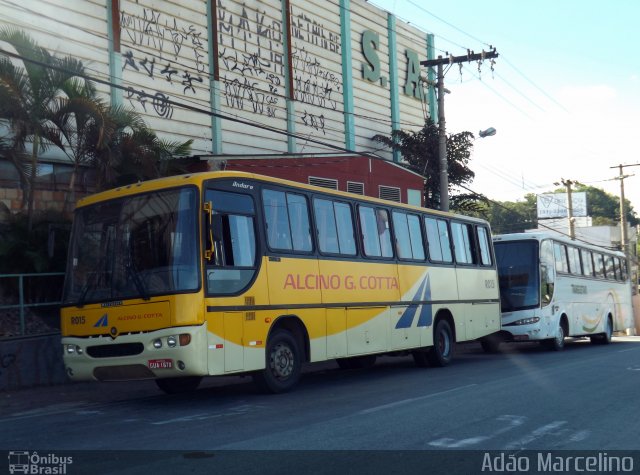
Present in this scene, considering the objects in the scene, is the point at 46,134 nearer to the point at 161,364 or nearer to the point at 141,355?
the point at 141,355

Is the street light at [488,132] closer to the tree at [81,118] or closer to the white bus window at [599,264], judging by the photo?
the white bus window at [599,264]

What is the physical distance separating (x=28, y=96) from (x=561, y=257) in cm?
1575

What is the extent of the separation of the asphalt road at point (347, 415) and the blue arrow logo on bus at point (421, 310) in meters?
1.08

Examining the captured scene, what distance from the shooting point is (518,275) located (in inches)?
842

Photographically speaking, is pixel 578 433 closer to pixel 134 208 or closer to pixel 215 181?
pixel 215 181

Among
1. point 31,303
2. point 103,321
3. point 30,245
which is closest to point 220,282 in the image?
point 103,321

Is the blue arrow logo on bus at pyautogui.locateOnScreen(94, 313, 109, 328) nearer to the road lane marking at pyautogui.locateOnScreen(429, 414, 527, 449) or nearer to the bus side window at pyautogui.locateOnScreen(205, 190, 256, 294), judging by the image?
the bus side window at pyautogui.locateOnScreen(205, 190, 256, 294)

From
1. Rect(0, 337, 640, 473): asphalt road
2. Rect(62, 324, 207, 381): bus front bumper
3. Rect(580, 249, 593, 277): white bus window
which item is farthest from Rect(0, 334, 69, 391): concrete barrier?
Rect(580, 249, 593, 277): white bus window

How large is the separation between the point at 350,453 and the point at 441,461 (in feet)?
2.87

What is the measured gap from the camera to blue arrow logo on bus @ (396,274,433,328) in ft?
50.0

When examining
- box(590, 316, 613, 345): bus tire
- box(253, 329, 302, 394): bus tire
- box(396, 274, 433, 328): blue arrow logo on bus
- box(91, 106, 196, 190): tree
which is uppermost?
box(91, 106, 196, 190): tree

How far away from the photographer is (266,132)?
25.8 m

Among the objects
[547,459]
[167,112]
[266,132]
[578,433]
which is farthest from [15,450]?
[266,132]

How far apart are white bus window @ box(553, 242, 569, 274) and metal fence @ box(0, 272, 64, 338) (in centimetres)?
1426
